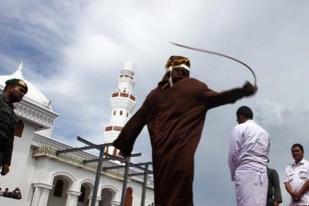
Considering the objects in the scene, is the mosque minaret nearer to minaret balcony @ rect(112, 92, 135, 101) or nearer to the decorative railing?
minaret balcony @ rect(112, 92, 135, 101)

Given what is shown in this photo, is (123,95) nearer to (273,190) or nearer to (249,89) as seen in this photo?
(273,190)

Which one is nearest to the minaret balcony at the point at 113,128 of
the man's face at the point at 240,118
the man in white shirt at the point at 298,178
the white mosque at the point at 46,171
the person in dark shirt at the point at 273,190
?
the white mosque at the point at 46,171

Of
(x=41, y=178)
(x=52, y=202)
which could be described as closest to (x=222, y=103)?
(x=41, y=178)

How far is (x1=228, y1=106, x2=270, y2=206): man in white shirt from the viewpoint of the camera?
3.89m

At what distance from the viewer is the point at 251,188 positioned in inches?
153

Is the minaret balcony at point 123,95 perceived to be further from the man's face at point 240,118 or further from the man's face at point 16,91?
the man's face at point 240,118

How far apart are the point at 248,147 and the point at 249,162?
165mm

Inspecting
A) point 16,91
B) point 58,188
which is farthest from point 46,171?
point 16,91

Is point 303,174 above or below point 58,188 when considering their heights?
below

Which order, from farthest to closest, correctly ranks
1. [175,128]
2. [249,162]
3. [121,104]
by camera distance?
[121,104], [249,162], [175,128]

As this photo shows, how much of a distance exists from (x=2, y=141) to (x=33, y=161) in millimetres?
18178

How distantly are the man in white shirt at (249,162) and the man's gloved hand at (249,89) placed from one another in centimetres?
138

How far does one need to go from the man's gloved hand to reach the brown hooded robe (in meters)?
0.02

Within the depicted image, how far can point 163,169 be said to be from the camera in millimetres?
2922
